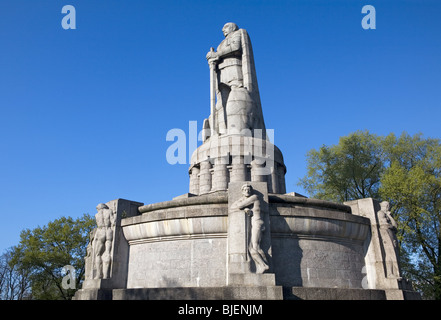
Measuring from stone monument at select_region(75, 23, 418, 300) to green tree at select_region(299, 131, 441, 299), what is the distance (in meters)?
11.7

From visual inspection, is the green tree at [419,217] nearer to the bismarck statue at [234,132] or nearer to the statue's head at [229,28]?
the bismarck statue at [234,132]

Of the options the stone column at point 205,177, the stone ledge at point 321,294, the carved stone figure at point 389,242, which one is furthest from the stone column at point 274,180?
the stone ledge at point 321,294

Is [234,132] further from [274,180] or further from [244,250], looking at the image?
[244,250]

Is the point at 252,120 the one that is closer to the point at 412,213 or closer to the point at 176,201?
the point at 176,201

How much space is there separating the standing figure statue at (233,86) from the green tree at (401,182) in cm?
1091

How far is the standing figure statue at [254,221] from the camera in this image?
8.20 meters

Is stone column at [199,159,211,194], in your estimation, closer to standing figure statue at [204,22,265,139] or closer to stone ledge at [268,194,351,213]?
standing figure statue at [204,22,265,139]

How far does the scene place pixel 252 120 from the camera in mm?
16406

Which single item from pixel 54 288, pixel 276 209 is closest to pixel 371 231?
pixel 276 209

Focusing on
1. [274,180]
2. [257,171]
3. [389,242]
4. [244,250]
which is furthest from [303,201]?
[274,180]

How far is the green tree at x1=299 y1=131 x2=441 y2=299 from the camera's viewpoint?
2098 centimetres

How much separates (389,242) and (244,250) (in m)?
4.87

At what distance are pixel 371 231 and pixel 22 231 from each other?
101 feet
